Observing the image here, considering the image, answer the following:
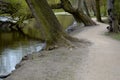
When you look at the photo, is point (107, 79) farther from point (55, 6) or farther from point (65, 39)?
point (55, 6)

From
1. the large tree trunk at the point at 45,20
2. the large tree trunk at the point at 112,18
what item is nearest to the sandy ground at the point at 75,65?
the large tree trunk at the point at 45,20

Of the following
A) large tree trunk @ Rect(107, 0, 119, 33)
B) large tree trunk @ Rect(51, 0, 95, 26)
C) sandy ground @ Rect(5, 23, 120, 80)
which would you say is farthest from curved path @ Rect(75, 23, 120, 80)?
large tree trunk @ Rect(51, 0, 95, 26)

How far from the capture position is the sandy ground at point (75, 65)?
394 inches

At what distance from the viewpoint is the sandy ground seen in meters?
10.0

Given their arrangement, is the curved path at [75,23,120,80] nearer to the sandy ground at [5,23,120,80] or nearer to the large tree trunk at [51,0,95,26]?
the sandy ground at [5,23,120,80]

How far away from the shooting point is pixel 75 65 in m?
11.6

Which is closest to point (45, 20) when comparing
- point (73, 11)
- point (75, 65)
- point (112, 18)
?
point (75, 65)

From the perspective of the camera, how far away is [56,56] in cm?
1359

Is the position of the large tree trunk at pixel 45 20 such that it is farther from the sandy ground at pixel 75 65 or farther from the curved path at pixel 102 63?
the curved path at pixel 102 63

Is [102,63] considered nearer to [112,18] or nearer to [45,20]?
[45,20]

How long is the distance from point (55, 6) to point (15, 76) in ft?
59.9

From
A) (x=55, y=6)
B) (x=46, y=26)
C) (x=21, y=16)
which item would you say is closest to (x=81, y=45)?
(x=46, y=26)

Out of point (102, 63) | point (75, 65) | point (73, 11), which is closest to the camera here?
point (75, 65)

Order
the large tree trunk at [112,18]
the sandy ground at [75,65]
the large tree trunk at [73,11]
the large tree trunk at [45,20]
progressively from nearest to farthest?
1. the sandy ground at [75,65]
2. the large tree trunk at [45,20]
3. the large tree trunk at [112,18]
4. the large tree trunk at [73,11]
